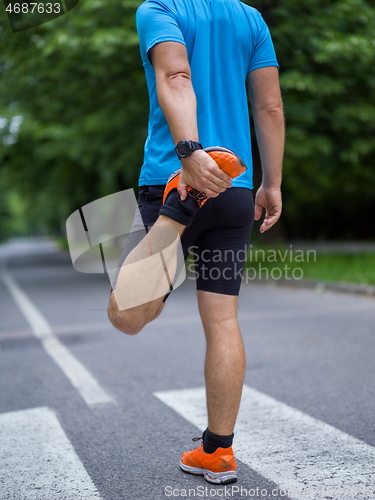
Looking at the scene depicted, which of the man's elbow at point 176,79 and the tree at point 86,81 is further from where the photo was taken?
the tree at point 86,81

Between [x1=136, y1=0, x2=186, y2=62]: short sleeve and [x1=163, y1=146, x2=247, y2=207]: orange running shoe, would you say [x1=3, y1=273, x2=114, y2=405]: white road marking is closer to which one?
[x1=163, y1=146, x2=247, y2=207]: orange running shoe

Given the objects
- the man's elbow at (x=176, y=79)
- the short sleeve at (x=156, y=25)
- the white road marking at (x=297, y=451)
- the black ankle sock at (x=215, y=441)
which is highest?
the short sleeve at (x=156, y=25)

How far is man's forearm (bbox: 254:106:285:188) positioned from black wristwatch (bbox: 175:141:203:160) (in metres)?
0.55

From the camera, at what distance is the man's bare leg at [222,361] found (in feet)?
8.13

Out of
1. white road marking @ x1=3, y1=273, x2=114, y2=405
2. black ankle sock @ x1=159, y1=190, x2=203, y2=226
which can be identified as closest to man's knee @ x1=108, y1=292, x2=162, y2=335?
black ankle sock @ x1=159, y1=190, x2=203, y2=226

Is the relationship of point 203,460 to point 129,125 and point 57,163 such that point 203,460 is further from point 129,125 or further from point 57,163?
point 57,163

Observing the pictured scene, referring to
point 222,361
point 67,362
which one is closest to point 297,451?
point 222,361

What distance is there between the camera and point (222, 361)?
2.48 m

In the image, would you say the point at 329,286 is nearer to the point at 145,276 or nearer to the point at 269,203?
the point at 269,203

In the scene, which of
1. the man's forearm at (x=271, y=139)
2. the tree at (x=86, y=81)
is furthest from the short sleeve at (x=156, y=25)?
the tree at (x=86, y=81)

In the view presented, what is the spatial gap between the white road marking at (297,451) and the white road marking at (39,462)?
698 millimetres

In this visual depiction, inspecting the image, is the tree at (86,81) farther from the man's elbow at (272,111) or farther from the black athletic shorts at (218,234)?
the black athletic shorts at (218,234)

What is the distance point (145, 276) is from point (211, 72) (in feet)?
2.66

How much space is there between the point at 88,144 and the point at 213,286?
13.8 meters
